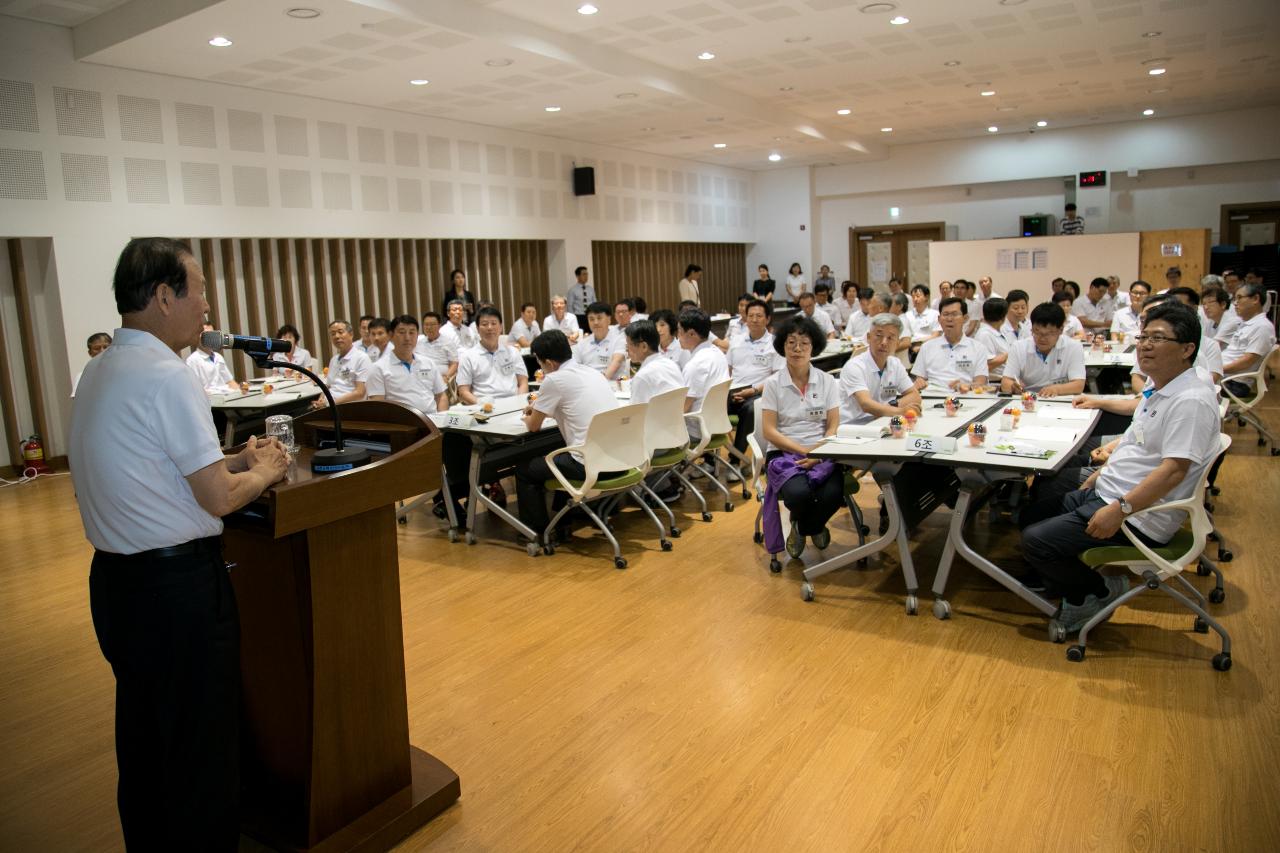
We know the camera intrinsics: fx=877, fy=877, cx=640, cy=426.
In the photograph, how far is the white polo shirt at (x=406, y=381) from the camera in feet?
21.1

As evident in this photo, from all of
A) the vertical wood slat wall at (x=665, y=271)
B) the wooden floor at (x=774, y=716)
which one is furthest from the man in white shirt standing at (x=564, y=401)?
the vertical wood slat wall at (x=665, y=271)

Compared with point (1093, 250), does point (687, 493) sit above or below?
below

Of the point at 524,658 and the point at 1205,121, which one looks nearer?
the point at 524,658

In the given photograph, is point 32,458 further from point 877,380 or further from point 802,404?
point 877,380

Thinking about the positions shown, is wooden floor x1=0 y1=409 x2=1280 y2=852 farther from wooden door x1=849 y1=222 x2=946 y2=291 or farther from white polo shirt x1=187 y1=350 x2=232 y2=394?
wooden door x1=849 y1=222 x2=946 y2=291

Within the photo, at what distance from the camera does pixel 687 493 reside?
654 centimetres

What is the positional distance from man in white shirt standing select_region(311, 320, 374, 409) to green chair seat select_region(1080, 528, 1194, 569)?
526 cm

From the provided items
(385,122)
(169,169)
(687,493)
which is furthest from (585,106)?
(687,493)

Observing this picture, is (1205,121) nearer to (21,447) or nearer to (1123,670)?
(1123,670)

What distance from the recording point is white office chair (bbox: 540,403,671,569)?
491 cm

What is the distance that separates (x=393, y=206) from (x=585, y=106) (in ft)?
8.76

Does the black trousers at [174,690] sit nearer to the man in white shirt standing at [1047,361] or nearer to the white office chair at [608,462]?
the white office chair at [608,462]

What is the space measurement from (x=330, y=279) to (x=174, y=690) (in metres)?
9.22

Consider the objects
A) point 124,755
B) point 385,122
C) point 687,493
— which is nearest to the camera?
point 124,755
